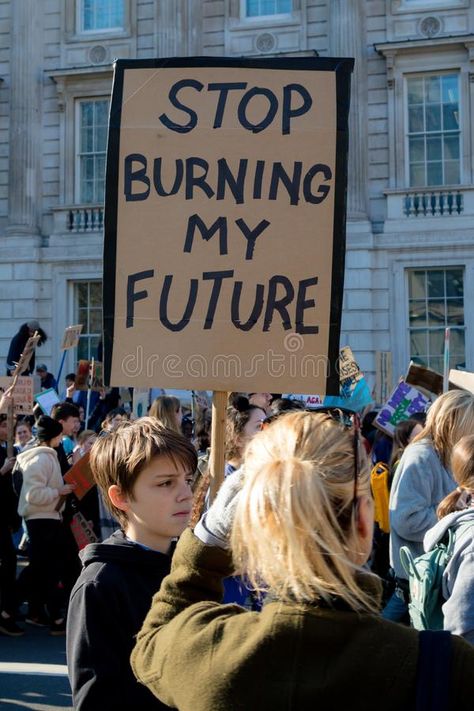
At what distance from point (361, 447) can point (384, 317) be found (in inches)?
670

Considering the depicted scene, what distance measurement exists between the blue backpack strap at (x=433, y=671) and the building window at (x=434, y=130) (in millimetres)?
17861

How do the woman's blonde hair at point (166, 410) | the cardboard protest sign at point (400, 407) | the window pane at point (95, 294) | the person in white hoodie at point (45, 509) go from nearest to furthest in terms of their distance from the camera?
the woman's blonde hair at point (166, 410), the person in white hoodie at point (45, 509), the cardboard protest sign at point (400, 407), the window pane at point (95, 294)

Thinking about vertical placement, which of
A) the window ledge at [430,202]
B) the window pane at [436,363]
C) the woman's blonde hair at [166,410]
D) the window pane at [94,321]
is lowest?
the woman's blonde hair at [166,410]

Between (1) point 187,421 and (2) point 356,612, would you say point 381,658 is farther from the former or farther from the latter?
(1) point 187,421

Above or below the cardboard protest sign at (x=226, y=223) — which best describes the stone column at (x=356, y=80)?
above

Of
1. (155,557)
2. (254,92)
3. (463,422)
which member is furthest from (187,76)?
(155,557)

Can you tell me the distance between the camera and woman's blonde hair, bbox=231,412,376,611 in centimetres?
156

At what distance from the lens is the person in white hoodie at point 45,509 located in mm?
7438

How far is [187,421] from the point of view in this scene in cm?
1153

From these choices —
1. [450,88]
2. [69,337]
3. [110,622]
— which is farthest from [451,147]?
[110,622]

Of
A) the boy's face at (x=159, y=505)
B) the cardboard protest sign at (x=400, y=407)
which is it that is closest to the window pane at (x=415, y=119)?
the cardboard protest sign at (x=400, y=407)

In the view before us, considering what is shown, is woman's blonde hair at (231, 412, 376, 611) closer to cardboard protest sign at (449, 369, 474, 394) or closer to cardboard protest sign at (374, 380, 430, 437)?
cardboard protest sign at (449, 369, 474, 394)

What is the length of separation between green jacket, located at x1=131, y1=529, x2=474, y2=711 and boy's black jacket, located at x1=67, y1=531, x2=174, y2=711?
2.03 ft

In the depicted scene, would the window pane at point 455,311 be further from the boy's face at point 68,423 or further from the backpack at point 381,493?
the backpack at point 381,493
